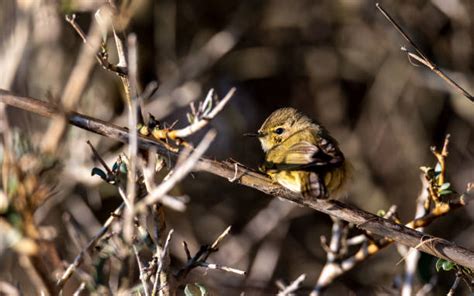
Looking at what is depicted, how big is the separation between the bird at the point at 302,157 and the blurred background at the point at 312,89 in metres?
2.14

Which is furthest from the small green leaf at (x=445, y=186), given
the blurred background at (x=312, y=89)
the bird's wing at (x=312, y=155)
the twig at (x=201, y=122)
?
the blurred background at (x=312, y=89)

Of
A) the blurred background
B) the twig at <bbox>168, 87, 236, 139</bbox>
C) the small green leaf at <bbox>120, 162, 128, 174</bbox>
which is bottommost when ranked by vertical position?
the blurred background

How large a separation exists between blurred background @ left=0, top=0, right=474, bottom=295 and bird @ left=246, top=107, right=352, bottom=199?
7.01ft

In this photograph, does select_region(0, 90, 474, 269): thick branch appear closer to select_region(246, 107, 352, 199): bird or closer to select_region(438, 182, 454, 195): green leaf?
select_region(246, 107, 352, 199): bird

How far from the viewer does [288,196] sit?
292 centimetres

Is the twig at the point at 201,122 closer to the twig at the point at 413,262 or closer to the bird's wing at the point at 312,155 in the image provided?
the bird's wing at the point at 312,155

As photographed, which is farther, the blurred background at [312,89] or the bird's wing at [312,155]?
the blurred background at [312,89]

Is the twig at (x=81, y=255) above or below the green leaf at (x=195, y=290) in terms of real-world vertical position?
above

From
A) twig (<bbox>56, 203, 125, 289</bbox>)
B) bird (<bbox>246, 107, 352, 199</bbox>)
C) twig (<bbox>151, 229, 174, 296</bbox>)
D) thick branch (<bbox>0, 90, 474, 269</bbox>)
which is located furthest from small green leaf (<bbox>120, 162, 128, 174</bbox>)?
bird (<bbox>246, 107, 352, 199</bbox>)

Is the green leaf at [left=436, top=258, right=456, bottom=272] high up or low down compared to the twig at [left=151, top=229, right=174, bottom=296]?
down

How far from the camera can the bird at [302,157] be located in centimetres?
337

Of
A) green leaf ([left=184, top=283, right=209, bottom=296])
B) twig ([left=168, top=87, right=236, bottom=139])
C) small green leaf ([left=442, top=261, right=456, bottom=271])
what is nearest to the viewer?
twig ([left=168, top=87, right=236, bottom=139])

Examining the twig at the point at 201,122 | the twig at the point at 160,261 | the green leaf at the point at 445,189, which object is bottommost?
the green leaf at the point at 445,189

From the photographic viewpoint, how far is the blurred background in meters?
6.88
